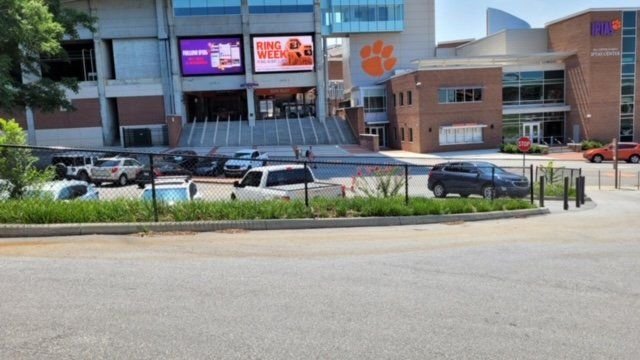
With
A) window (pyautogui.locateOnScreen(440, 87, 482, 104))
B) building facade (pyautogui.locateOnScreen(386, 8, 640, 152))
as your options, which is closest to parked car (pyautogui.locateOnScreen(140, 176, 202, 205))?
building facade (pyautogui.locateOnScreen(386, 8, 640, 152))

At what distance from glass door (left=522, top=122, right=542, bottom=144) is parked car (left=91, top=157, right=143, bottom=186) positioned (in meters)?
38.8

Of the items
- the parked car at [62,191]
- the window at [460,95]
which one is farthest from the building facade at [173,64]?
the parked car at [62,191]

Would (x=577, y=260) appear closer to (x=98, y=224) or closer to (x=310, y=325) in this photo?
(x=310, y=325)

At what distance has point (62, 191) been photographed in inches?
494

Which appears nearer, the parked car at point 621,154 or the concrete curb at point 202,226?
the concrete curb at point 202,226

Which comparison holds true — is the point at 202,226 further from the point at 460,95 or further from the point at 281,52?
the point at 281,52

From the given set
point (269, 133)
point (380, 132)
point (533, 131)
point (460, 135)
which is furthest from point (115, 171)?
point (533, 131)

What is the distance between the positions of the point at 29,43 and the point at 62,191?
16282 mm

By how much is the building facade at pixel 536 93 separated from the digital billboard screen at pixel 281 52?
9.78m

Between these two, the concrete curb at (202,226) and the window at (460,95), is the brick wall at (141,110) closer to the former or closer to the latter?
the window at (460,95)

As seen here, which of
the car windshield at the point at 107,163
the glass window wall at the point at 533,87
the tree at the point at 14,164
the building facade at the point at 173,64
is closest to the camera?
the tree at the point at 14,164

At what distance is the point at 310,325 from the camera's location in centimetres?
470

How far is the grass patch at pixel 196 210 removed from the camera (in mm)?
8672

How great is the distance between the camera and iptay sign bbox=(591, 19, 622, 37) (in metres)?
51.1
